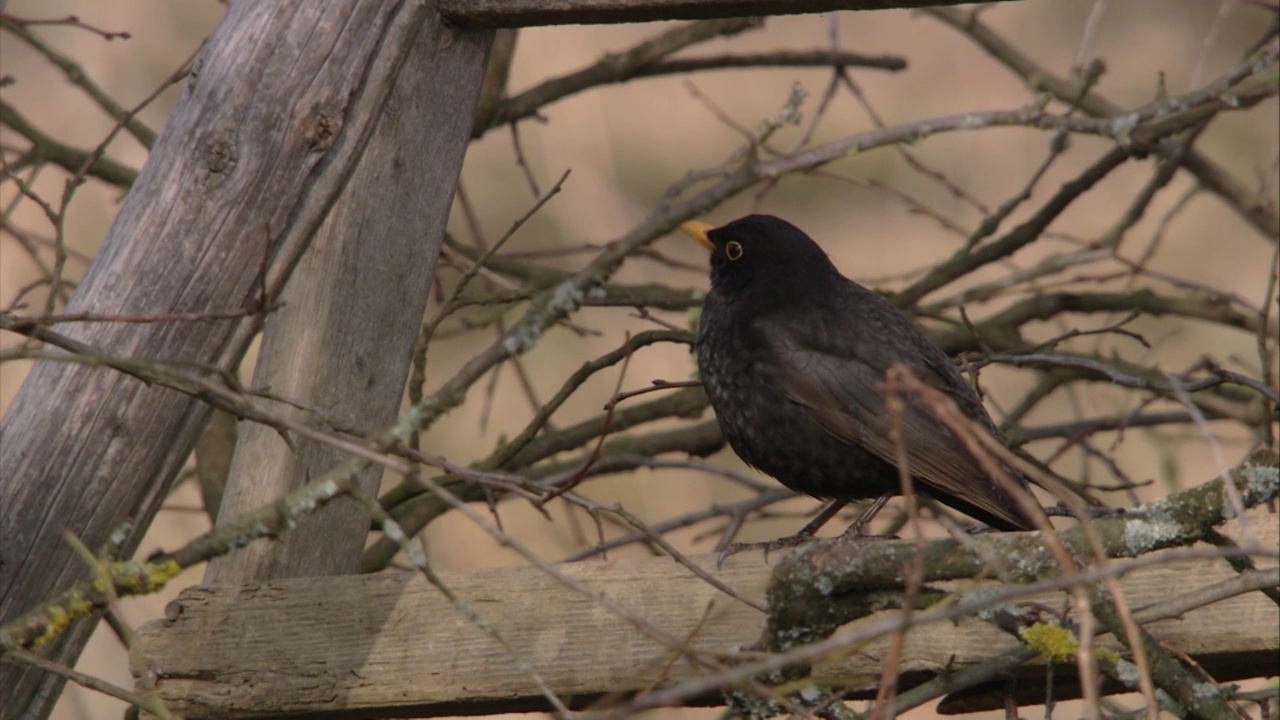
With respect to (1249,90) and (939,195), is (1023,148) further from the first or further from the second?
(1249,90)

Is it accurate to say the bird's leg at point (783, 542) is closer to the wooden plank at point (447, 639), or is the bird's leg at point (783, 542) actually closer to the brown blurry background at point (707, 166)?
the wooden plank at point (447, 639)

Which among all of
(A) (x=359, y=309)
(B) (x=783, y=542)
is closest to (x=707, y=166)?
(B) (x=783, y=542)

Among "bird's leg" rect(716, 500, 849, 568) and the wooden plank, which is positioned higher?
"bird's leg" rect(716, 500, 849, 568)

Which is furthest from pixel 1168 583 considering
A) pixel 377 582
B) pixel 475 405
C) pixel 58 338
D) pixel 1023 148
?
pixel 1023 148

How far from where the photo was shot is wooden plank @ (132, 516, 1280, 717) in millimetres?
2275

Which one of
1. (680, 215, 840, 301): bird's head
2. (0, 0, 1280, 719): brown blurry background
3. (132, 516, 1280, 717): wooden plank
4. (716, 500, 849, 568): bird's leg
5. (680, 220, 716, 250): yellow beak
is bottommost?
(132, 516, 1280, 717): wooden plank

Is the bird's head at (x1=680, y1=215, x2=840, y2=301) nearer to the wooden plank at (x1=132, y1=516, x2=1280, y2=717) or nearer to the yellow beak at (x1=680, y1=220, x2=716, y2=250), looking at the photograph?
the yellow beak at (x1=680, y1=220, x2=716, y2=250)

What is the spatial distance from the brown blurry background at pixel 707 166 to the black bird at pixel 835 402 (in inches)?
68.9

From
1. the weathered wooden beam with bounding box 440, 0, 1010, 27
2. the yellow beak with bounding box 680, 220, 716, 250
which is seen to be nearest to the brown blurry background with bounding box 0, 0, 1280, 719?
the yellow beak with bounding box 680, 220, 716, 250

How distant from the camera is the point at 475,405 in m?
5.61

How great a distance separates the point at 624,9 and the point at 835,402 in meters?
1.15

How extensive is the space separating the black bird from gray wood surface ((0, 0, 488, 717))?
119 centimetres

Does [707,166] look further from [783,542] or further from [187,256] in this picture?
[187,256]

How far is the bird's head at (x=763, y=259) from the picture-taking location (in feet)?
11.7
